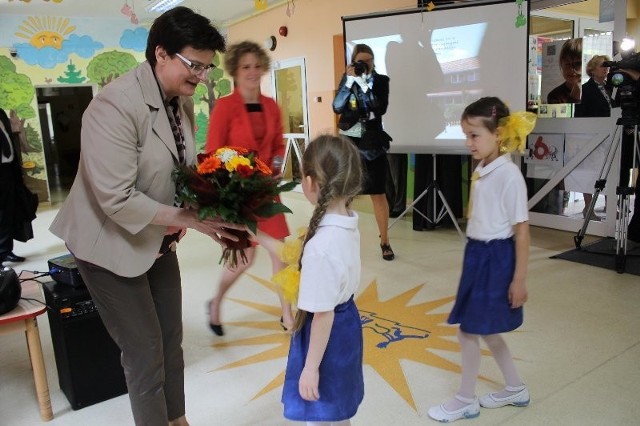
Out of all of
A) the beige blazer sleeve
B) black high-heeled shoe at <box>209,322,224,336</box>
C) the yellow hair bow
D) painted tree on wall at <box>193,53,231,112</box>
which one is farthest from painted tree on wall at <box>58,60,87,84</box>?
the yellow hair bow

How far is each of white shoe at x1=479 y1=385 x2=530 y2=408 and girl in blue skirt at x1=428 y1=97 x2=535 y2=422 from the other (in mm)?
219

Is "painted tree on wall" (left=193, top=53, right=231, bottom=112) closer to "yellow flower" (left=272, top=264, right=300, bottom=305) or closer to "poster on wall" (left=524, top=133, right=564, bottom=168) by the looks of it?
"poster on wall" (left=524, top=133, right=564, bottom=168)

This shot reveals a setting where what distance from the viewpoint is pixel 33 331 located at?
7.02ft

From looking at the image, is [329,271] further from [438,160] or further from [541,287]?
[438,160]

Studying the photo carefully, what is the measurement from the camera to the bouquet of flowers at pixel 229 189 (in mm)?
1457

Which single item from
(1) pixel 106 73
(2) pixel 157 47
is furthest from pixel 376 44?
(1) pixel 106 73

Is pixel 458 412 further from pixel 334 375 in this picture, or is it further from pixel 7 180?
pixel 7 180

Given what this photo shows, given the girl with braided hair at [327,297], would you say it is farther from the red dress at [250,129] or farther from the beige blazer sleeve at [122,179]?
the red dress at [250,129]

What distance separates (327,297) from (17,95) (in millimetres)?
8300

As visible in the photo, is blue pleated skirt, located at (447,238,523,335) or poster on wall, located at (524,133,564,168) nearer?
blue pleated skirt, located at (447,238,523,335)

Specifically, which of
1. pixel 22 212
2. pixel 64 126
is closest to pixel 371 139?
pixel 22 212

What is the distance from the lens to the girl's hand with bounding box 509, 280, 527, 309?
1.89m

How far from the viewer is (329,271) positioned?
1.32 meters

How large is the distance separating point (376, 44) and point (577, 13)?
91.7 inches
